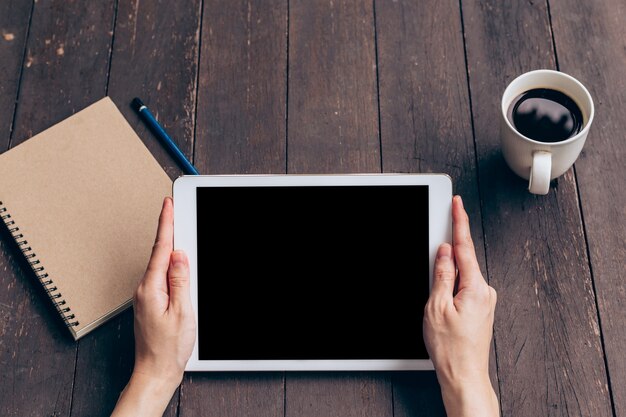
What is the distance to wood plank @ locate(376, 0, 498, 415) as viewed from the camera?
0.94 meters

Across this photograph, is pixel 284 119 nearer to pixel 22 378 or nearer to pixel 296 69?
pixel 296 69

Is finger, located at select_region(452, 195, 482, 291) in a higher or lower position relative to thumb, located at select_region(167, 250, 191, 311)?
lower

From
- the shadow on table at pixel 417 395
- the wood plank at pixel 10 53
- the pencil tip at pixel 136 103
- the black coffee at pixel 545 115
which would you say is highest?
the wood plank at pixel 10 53

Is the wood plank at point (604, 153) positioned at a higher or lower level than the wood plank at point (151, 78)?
lower

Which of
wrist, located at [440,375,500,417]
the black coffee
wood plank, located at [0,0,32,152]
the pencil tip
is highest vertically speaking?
wood plank, located at [0,0,32,152]

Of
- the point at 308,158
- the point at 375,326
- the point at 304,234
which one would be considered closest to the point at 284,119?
the point at 308,158

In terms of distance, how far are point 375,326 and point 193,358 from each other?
24 centimetres

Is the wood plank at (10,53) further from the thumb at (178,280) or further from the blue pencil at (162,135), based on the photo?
the thumb at (178,280)

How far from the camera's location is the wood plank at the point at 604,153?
88 cm

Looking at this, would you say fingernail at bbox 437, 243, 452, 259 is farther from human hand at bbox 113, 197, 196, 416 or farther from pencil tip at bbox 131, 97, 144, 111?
pencil tip at bbox 131, 97, 144, 111

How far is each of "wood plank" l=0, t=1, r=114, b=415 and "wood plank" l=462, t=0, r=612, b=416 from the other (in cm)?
58

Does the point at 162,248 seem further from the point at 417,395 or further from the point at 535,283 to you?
the point at 535,283

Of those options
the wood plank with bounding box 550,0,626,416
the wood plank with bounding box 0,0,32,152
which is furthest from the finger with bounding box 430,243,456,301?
the wood plank with bounding box 0,0,32,152

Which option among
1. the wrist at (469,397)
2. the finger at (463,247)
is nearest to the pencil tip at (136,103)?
the finger at (463,247)
